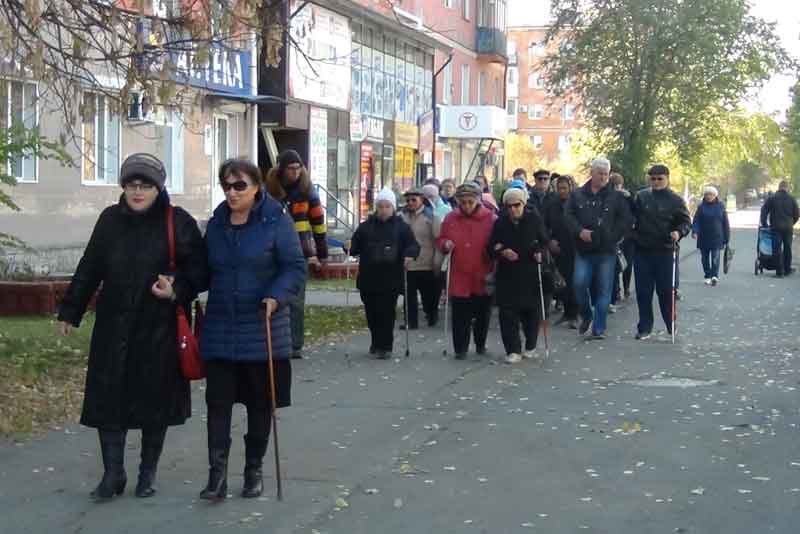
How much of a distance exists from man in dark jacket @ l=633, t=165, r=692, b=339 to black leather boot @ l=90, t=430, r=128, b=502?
8.85 metres

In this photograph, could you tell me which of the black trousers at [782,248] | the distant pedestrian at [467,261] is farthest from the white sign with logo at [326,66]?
the distant pedestrian at [467,261]

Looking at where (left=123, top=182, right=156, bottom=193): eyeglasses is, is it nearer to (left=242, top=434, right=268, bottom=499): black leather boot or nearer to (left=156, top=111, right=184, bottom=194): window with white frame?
(left=242, top=434, right=268, bottom=499): black leather boot

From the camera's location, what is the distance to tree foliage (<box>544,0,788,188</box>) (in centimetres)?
3641

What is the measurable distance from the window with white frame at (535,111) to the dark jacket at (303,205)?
99.0m

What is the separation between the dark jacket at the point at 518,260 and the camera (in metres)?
13.1

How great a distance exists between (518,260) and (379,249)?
4.55ft

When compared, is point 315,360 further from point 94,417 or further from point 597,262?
point 94,417

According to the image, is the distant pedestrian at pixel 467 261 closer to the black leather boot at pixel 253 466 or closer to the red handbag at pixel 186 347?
the black leather boot at pixel 253 466

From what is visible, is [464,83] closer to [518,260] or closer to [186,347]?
[518,260]

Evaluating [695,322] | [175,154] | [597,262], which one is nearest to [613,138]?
[175,154]

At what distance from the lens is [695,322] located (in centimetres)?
1741

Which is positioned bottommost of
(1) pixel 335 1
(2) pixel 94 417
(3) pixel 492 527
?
(3) pixel 492 527

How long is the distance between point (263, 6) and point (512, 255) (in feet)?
11.2

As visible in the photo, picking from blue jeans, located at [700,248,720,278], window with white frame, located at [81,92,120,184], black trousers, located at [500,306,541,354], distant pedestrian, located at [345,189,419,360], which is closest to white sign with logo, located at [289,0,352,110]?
window with white frame, located at [81,92,120,184]
